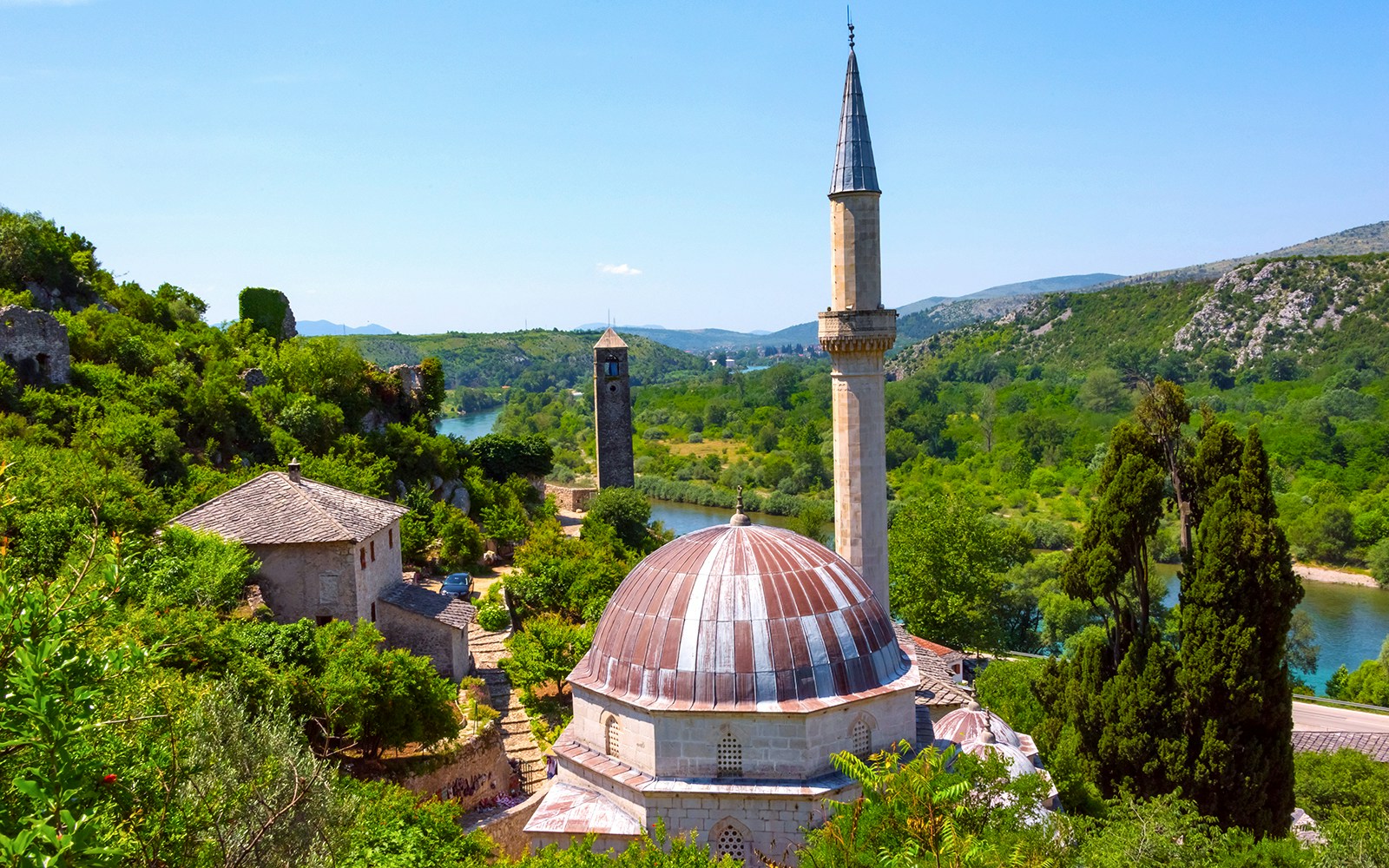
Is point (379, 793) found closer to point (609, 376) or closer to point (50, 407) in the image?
point (50, 407)

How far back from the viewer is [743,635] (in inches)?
514

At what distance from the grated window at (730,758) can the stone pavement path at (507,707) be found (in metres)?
7.14

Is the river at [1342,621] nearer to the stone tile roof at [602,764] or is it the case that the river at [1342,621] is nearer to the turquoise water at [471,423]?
the stone tile roof at [602,764]

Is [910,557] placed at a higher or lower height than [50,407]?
lower

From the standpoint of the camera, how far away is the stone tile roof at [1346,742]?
23828 mm

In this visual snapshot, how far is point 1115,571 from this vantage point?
1906cm

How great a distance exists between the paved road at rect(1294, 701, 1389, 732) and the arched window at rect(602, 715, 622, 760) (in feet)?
68.5

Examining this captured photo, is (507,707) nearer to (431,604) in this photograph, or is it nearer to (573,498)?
(431,604)

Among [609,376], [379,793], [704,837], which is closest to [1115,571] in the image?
[704,837]

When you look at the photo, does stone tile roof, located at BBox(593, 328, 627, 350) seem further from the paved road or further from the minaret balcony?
the paved road

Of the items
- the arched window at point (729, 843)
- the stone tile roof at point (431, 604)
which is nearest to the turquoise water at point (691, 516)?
the stone tile roof at point (431, 604)

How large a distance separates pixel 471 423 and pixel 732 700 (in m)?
129

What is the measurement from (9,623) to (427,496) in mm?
26390

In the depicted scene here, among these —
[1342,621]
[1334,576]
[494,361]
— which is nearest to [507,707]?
[1342,621]
